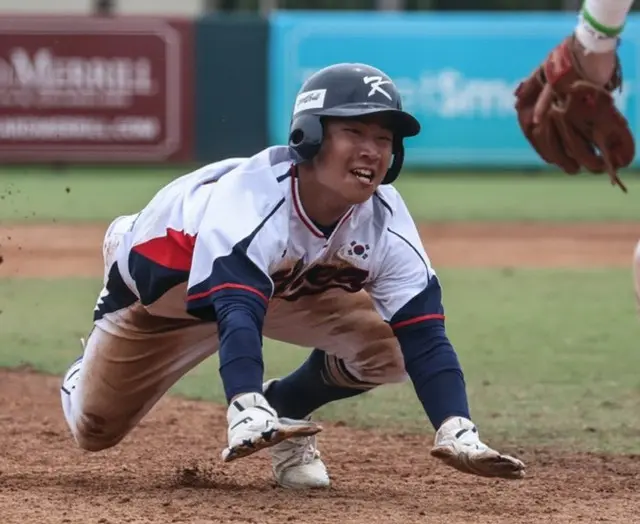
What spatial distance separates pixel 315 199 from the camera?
4023 millimetres

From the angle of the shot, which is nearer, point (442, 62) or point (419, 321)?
point (419, 321)

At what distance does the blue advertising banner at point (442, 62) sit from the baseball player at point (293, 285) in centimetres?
1308

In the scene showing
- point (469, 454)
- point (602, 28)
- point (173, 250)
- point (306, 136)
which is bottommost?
point (469, 454)

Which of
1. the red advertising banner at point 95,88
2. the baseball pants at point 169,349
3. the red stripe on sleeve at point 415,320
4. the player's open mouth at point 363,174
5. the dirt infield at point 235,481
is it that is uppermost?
the player's open mouth at point 363,174

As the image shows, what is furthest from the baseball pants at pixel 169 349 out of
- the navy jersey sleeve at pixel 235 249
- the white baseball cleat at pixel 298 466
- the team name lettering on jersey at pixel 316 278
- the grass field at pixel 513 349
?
the grass field at pixel 513 349

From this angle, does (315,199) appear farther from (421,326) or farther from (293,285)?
(421,326)

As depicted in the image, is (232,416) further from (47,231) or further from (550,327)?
(47,231)

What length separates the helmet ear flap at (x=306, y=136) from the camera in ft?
12.9

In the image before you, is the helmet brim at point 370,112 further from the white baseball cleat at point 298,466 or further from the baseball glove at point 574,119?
the white baseball cleat at point 298,466

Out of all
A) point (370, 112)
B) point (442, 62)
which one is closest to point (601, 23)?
point (370, 112)

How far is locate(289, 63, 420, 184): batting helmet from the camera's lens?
3926mm

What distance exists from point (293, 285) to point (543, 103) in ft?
3.55

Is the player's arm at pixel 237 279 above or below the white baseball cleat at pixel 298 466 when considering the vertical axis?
above

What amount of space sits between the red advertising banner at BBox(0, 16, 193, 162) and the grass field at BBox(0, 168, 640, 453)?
3.55 m
